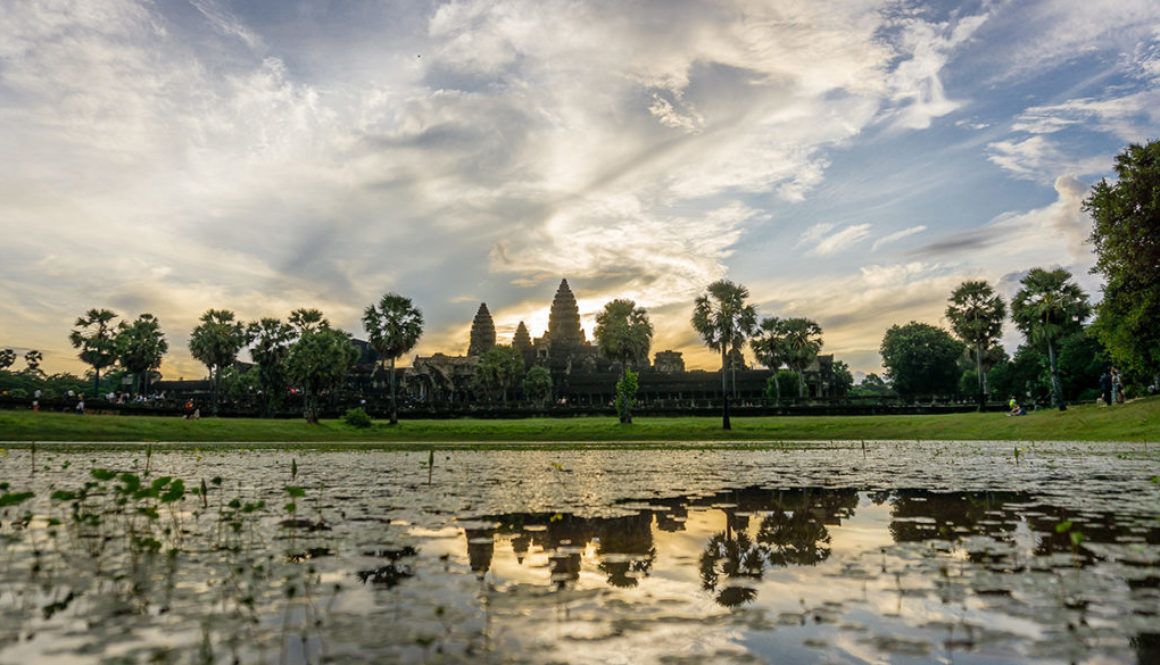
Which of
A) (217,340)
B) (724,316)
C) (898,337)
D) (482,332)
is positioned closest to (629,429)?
(724,316)

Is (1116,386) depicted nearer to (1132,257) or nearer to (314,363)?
(1132,257)

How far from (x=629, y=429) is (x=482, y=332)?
292 ft

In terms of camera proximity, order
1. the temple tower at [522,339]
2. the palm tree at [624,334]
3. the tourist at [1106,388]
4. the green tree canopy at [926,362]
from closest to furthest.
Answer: the tourist at [1106,388]
the palm tree at [624,334]
the green tree canopy at [926,362]
the temple tower at [522,339]

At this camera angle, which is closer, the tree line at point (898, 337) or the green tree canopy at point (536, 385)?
the tree line at point (898, 337)

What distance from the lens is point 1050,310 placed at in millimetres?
49156

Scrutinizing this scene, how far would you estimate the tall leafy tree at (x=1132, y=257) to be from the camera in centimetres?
3309

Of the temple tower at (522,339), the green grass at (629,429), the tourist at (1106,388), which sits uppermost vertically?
the temple tower at (522,339)

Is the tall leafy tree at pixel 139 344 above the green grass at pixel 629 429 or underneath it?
above

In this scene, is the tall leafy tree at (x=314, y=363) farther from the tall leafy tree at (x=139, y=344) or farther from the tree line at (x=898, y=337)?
the tall leafy tree at (x=139, y=344)

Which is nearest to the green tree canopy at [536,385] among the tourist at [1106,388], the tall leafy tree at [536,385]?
the tall leafy tree at [536,385]

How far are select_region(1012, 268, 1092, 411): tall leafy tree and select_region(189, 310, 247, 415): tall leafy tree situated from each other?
80159mm

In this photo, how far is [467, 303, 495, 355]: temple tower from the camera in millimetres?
133625

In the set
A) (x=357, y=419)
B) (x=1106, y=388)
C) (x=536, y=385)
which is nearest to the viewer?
(x=1106, y=388)

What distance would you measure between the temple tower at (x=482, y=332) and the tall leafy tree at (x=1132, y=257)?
354 feet
